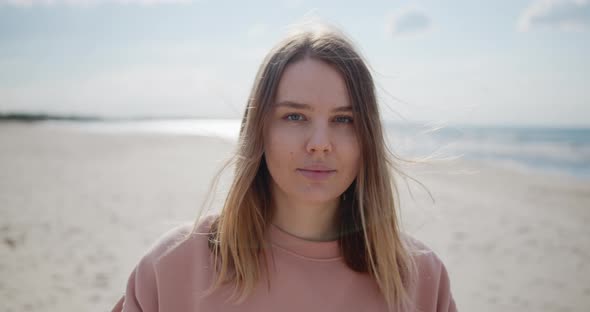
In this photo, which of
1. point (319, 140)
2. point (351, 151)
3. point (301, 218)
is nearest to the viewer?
point (319, 140)

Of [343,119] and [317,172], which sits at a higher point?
[343,119]

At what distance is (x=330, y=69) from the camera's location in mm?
1699

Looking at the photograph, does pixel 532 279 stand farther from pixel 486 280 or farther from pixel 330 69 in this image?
pixel 330 69

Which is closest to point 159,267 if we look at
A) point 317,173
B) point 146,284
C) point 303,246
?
point 146,284

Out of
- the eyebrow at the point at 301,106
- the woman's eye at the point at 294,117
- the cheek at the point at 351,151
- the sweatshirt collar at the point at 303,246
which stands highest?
the eyebrow at the point at 301,106

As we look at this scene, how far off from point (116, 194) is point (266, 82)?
8364 mm

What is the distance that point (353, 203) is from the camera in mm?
1976

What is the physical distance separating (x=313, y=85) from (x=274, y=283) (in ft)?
2.57

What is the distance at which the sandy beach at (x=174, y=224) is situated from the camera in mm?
4809

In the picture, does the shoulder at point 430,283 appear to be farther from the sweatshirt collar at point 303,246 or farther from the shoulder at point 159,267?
the shoulder at point 159,267

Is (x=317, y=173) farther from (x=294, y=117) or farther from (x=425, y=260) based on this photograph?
(x=425, y=260)

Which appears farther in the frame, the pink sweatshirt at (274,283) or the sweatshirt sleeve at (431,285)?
the sweatshirt sleeve at (431,285)

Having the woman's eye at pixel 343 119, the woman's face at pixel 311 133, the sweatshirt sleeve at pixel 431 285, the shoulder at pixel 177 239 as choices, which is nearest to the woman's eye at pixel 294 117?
the woman's face at pixel 311 133

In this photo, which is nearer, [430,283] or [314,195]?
[314,195]
